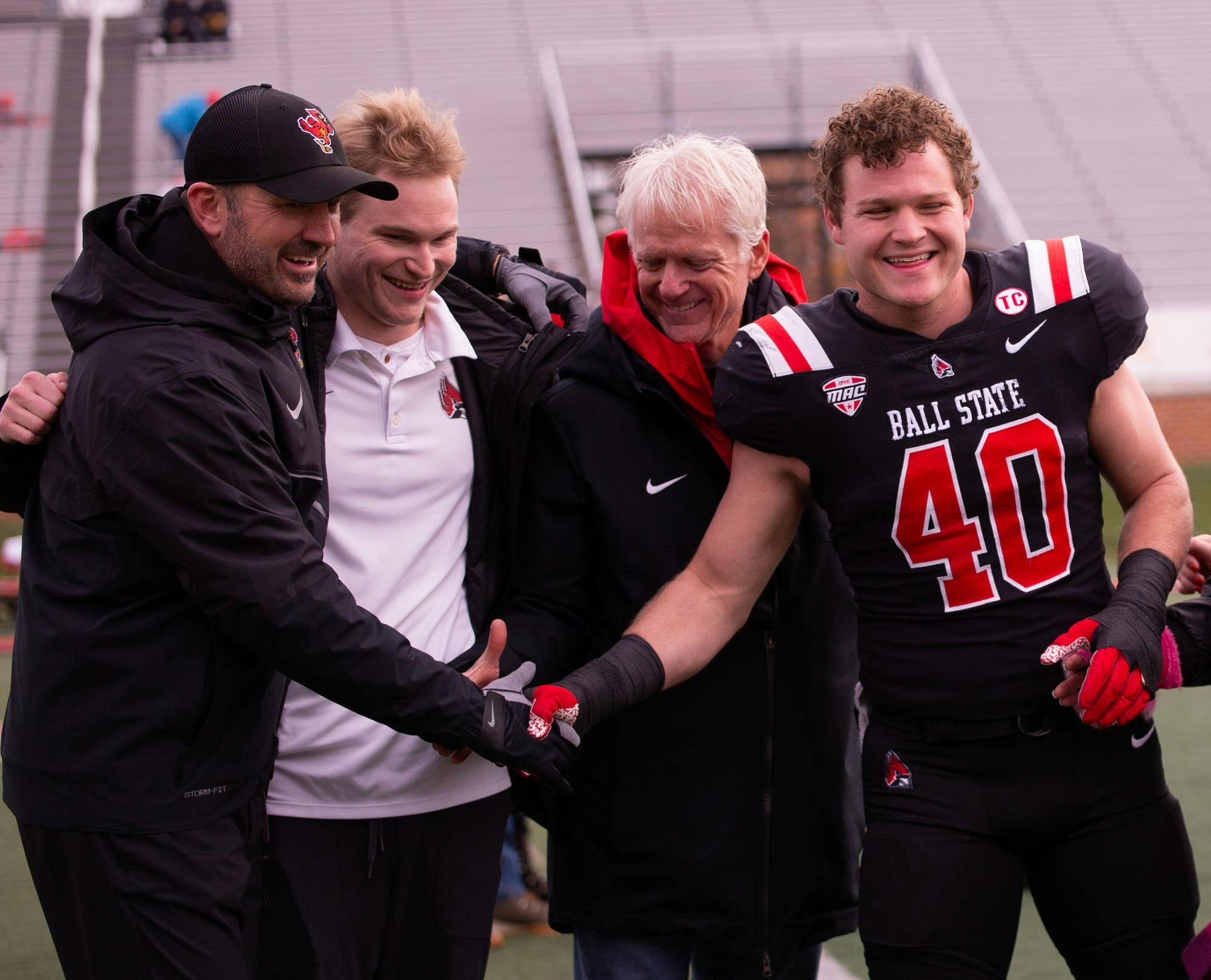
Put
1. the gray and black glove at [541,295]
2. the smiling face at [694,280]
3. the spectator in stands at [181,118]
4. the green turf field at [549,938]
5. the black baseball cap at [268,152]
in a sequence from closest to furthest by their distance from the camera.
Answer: the black baseball cap at [268,152]
the smiling face at [694,280]
the gray and black glove at [541,295]
the green turf field at [549,938]
the spectator in stands at [181,118]

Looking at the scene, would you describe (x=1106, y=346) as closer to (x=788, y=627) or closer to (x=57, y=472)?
(x=788, y=627)

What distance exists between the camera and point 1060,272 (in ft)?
7.20

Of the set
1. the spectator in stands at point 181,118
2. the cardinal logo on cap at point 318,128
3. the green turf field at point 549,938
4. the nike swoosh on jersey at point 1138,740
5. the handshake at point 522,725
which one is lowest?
the green turf field at point 549,938

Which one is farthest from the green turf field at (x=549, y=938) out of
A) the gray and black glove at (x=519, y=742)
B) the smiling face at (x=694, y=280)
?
the smiling face at (x=694, y=280)

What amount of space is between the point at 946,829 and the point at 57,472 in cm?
144

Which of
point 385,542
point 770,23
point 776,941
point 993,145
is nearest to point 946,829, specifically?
point 776,941

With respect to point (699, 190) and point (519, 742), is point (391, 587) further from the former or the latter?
point (699, 190)

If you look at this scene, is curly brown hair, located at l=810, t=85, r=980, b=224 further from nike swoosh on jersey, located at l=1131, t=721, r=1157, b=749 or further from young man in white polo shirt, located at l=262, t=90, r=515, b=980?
nike swoosh on jersey, located at l=1131, t=721, r=1157, b=749

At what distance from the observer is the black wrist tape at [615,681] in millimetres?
2207

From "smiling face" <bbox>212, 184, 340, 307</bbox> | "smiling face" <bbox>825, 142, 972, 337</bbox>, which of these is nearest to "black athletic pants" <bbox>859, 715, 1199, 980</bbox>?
"smiling face" <bbox>825, 142, 972, 337</bbox>

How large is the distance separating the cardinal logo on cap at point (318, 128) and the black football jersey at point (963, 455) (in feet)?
2.33

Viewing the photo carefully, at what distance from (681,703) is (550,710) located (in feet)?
1.03

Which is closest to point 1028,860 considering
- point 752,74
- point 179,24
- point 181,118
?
point 181,118

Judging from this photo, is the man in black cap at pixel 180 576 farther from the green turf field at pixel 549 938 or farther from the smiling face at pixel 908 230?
the green turf field at pixel 549 938
